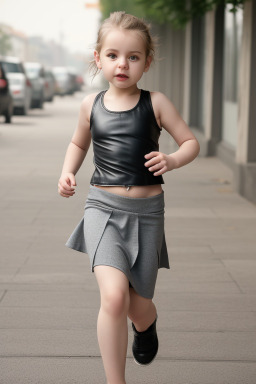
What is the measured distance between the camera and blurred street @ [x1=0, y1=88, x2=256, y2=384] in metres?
4.27

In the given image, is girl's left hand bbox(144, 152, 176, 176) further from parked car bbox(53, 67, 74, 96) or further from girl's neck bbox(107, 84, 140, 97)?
parked car bbox(53, 67, 74, 96)

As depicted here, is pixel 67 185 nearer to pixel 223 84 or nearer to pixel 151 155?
pixel 151 155

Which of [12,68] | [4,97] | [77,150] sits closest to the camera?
[77,150]

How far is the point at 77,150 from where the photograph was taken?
155 inches

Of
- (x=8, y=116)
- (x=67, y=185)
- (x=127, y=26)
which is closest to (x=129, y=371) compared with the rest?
(x=67, y=185)

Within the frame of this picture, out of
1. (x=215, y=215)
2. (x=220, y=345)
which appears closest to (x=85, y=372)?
(x=220, y=345)

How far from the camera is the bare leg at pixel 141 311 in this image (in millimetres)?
3799

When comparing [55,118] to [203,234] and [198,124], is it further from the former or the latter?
[203,234]

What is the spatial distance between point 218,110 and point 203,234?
9.03 meters

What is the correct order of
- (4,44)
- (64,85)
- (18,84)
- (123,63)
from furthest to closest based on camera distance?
(4,44)
(64,85)
(18,84)
(123,63)

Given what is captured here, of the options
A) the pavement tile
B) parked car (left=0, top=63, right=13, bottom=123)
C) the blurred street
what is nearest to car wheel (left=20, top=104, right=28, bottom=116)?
parked car (left=0, top=63, right=13, bottom=123)

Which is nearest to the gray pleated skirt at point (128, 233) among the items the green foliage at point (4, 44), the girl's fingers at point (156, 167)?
the girl's fingers at point (156, 167)

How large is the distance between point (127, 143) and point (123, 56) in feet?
1.12

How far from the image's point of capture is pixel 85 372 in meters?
4.20
